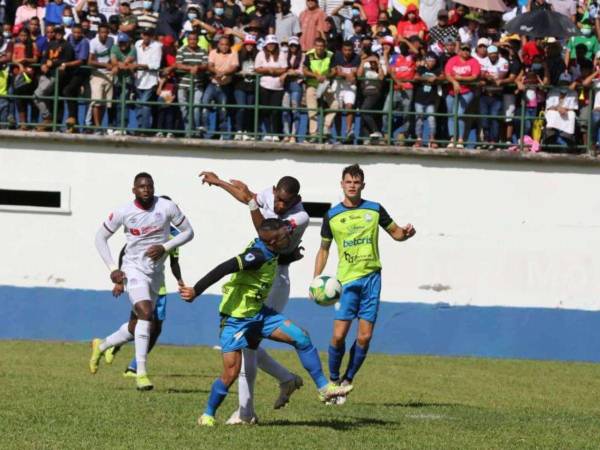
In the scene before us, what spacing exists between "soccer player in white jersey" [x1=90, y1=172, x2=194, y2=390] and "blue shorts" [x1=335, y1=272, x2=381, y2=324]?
6.20ft

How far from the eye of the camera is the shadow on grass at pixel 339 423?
11482 millimetres

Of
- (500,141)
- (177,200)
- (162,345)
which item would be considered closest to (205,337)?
(162,345)

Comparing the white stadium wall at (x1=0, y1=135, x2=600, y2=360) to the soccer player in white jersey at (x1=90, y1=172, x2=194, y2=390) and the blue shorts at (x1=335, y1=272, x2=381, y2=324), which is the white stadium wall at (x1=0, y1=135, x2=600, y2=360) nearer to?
the soccer player in white jersey at (x1=90, y1=172, x2=194, y2=390)

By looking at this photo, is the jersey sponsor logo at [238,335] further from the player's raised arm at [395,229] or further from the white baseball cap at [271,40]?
the white baseball cap at [271,40]

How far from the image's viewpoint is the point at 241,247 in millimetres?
24125

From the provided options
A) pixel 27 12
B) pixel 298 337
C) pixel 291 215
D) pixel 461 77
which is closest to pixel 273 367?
pixel 298 337

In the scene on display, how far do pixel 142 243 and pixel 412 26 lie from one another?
10.6m

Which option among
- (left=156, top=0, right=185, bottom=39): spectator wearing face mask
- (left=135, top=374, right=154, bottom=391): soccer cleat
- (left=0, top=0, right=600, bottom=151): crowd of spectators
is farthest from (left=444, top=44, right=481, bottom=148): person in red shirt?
(left=135, top=374, right=154, bottom=391): soccer cleat

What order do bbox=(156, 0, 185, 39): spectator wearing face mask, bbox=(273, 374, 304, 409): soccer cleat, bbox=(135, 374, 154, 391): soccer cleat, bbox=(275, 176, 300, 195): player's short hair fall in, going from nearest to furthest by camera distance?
1. bbox=(273, 374, 304, 409): soccer cleat
2. bbox=(275, 176, 300, 195): player's short hair
3. bbox=(135, 374, 154, 391): soccer cleat
4. bbox=(156, 0, 185, 39): spectator wearing face mask

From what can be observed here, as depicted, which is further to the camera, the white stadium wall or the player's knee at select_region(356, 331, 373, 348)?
the white stadium wall

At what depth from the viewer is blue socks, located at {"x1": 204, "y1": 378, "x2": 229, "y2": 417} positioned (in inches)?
432

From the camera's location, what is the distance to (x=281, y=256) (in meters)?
13.1

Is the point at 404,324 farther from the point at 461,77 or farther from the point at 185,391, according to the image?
the point at 185,391

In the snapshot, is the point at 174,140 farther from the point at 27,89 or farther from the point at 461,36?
the point at 461,36
